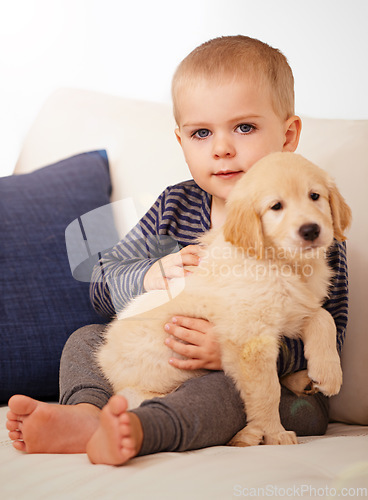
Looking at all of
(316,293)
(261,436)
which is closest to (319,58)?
(316,293)

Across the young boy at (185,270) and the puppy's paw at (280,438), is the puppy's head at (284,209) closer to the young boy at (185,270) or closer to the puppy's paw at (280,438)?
the young boy at (185,270)

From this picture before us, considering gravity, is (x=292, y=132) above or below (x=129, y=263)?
above

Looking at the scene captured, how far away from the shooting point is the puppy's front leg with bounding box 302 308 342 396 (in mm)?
1123

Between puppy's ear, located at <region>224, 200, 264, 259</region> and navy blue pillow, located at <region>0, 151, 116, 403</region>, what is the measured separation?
64 cm

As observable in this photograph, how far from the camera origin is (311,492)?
0.84m

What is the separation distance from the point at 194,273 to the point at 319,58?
0.96 m

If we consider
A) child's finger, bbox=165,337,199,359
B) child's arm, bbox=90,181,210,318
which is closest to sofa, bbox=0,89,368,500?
child's arm, bbox=90,181,210,318

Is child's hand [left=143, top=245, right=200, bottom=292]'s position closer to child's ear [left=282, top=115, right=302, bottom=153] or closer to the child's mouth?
the child's mouth

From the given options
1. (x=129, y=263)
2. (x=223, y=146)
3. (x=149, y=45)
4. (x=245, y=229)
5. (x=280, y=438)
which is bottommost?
(x=280, y=438)

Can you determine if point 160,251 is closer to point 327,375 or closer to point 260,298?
point 260,298

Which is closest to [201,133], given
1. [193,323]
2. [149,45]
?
[193,323]

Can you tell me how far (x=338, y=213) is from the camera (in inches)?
44.3

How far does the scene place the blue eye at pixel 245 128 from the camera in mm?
1284

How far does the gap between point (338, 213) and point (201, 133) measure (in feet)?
1.27
